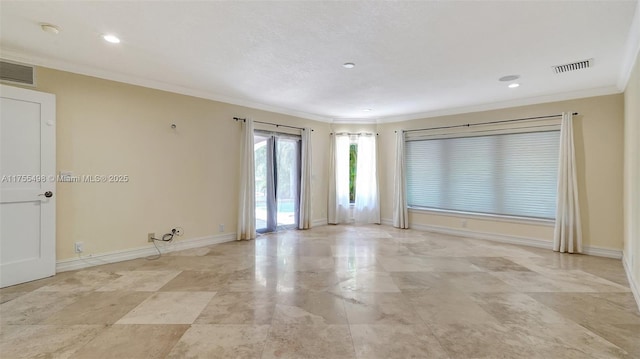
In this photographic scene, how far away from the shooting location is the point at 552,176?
4.74m

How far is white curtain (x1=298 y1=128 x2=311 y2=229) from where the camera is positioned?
6.19m

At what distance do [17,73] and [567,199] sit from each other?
791 centimetres

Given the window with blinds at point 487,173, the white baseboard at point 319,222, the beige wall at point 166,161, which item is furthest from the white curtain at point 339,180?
the beige wall at point 166,161

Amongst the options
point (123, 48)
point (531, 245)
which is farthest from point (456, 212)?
point (123, 48)

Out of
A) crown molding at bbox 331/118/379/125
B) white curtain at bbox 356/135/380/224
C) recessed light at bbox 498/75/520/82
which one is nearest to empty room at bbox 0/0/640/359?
recessed light at bbox 498/75/520/82

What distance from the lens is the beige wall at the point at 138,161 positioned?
354cm

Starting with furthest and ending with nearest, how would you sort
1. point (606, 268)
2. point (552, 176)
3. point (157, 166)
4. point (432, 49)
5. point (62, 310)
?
point (552, 176) < point (157, 166) < point (606, 268) < point (432, 49) < point (62, 310)

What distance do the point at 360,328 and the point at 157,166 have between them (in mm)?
3804

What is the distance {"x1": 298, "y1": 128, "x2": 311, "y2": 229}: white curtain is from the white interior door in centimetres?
405

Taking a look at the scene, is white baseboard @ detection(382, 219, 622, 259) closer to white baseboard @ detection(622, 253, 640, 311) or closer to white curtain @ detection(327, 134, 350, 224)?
white baseboard @ detection(622, 253, 640, 311)

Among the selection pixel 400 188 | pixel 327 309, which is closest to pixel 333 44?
pixel 327 309

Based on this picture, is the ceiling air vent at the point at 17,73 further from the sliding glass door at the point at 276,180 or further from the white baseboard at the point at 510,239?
the white baseboard at the point at 510,239

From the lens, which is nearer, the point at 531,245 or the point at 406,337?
the point at 406,337

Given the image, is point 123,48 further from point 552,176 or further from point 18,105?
point 552,176
